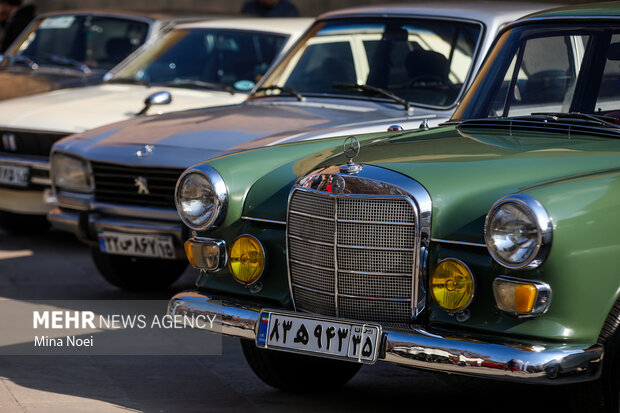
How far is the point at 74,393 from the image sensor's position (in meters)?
4.84

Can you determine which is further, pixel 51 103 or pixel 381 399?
pixel 51 103

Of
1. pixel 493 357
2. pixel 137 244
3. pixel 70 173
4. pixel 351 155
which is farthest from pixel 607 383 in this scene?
pixel 70 173

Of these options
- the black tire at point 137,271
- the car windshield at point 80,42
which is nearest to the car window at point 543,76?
the black tire at point 137,271

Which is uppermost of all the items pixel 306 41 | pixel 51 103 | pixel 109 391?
pixel 306 41

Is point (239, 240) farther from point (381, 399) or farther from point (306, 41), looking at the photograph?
point (306, 41)

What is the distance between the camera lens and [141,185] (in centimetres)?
657

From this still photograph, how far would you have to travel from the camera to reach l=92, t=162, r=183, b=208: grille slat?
21.2ft

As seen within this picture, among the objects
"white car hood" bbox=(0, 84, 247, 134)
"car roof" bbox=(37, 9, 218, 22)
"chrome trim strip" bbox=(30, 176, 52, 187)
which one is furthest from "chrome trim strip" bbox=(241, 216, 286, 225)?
"car roof" bbox=(37, 9, 218, 22)

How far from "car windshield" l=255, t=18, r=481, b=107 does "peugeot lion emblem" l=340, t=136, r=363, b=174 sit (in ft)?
6.87

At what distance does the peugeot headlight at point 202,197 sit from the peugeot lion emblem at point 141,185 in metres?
1.98

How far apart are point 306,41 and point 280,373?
3.14m

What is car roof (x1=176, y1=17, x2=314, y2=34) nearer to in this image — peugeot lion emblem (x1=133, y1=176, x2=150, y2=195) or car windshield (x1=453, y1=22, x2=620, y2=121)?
peugeot lion emblem (x1=133, y1=176, x2=150, y2=195)

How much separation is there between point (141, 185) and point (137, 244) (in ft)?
1.19

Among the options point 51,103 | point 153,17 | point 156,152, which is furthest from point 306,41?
point 153,17
